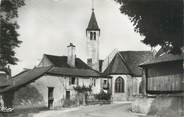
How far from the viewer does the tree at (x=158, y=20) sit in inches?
651

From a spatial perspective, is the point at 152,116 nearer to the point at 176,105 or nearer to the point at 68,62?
the point at 176,105

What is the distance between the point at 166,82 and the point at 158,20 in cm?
1465

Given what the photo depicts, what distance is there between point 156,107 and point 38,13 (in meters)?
11.5

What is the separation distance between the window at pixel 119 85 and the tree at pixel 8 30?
2884 centimetres

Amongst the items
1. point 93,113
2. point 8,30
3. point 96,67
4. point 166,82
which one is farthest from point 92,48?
point 8,30

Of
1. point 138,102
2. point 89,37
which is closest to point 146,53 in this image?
point 89,37

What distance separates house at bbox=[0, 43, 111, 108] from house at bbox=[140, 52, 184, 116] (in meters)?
12.3

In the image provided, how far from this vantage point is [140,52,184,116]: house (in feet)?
84.7

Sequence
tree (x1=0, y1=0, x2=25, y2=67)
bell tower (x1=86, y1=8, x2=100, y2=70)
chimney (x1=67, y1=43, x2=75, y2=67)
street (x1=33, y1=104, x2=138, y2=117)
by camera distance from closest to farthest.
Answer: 1. tree (x1=0, y1=0, x2=25, y2=67)
2. street (x1=33, y1=104, x2=138, y2=117)
3. chimney (x1=67, y1=43, x2=75, y2=67)
4. bell tower (x1=86, y1=8, x2=100, y2=70)

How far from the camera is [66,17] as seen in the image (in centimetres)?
2553

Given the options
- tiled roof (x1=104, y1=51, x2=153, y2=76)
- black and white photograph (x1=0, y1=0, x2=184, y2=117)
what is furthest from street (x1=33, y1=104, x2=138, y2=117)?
tiled roof (x1=104, y1=51, x2=153, y2=76)

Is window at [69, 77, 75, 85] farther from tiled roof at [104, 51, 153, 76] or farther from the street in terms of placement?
the street

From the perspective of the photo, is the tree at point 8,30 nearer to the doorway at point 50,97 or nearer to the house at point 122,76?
the doorway at point 50,97

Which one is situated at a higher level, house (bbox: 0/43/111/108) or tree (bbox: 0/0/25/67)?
tree (bbox: 0/0/25/67)
